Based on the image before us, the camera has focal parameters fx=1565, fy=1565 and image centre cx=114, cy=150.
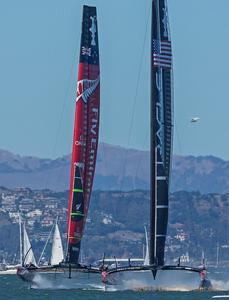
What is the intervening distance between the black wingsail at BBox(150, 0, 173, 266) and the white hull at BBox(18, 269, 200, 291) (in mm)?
1980

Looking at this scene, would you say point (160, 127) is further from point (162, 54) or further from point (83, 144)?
point (83, 144)

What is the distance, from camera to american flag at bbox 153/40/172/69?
84625mm

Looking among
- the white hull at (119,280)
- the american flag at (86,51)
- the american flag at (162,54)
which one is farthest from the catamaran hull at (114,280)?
the american flag at (86,51)

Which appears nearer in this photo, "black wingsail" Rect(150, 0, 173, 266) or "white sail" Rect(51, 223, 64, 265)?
"black wingsail" Rect(150, 0, 173, 266)

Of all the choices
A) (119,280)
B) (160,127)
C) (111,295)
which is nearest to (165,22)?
(160,127)

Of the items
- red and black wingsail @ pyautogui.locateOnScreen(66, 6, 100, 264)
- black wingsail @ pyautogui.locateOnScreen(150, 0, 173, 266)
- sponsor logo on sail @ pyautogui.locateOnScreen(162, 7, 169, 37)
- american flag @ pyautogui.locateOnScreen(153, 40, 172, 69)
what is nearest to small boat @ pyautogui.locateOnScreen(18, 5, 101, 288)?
red and black wingsail @ pyautogui.locateOnScreen(66, 6, 100, 264)

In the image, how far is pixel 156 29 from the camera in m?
84.9

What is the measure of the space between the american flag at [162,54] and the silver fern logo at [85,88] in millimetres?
7520

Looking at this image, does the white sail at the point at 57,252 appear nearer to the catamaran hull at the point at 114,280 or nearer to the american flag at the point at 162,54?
the catamaran hull at the point at 114,280

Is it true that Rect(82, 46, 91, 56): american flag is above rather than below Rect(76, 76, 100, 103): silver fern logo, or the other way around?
above

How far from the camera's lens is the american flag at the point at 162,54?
278 ft

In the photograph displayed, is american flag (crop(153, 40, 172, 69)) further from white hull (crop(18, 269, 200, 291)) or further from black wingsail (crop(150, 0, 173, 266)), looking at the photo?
white hull (crop(18, 269, 200, 291))

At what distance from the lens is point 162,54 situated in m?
84.8

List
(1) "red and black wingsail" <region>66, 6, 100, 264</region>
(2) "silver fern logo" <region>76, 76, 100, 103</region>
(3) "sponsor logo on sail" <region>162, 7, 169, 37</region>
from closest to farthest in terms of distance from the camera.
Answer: (3) "sponsor logo on sail" <region>162, 7, 169, 37</region> < (1) "red and black wingsail" <region>66, 6, 100, 264</region> < (2) "silver fern logo" <region>76, 76, 100, 103</region>
